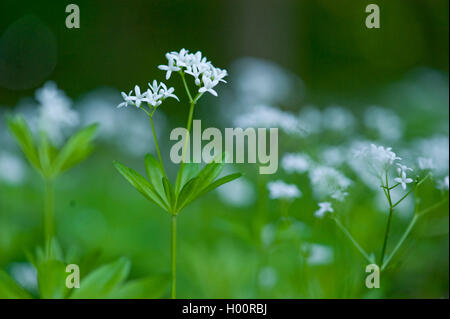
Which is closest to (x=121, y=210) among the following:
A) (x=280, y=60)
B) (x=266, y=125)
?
(x=266, y=125)

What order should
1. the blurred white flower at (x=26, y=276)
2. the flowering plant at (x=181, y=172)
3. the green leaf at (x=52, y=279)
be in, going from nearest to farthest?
1. the flowering plant at (x=181, y=172)
2. the green leaf at (x=52, y=279)
3. the blurred white flower at (x=26, y=276)

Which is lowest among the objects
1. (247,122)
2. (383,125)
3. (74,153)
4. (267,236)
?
(267,236)

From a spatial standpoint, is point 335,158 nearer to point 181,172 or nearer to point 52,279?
point 181,172

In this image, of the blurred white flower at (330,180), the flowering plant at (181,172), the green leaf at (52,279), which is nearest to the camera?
the flowering plant at (181,172)

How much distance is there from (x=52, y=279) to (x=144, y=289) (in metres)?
0.24

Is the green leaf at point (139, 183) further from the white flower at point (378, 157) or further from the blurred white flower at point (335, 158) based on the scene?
the blurred white flower at point (335, 158)

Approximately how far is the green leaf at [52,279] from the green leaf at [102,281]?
0.04 meters

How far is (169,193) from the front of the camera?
1.03 m

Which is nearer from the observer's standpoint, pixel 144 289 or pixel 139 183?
pixel 139 183

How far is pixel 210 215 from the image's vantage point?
2.37 metres

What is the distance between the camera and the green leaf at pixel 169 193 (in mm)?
1016

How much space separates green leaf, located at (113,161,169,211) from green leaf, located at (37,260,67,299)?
0.31 meters

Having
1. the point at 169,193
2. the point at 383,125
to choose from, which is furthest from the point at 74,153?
the point at 383,125

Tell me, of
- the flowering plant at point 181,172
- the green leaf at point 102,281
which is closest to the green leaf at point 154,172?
the flowering plant at point 181,172
